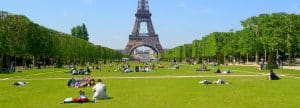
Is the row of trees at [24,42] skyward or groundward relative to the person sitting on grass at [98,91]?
skyward

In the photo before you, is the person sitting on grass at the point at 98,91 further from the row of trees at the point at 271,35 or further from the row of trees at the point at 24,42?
the row of trees at the point at 271,35

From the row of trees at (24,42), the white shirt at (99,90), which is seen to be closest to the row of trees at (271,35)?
the row of trees at (24,42)

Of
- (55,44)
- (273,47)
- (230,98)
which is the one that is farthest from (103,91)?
(55,44)

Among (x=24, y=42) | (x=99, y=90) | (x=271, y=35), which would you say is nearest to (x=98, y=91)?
(x=99, y=90)

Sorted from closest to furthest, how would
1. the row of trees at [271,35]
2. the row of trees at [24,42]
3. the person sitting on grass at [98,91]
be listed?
the person sitting on grass at [98,91] < the row of trees at [24,42] < the row of trees at [271,35]

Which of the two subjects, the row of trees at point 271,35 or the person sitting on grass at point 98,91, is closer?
the person sitting on grass at point 98,91

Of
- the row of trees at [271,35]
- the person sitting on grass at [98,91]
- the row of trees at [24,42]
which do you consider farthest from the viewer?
the row of trees at [271,35]

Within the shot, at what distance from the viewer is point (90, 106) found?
2527cm

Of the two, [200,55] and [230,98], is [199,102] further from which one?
[200,55]

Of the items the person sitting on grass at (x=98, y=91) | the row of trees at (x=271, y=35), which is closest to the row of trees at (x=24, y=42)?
the row of trees at (x=271, y=35)

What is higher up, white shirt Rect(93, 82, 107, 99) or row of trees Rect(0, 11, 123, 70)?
row of trees Rect(0, 11, 123, 70)

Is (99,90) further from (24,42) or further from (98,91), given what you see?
(24,42)

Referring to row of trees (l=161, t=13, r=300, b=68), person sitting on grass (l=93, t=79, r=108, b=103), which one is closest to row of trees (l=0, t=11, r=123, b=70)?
row of trees (l=161, t=13, r=300, b=68)

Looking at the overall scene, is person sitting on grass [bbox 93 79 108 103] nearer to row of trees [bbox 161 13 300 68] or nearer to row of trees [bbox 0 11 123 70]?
row of trees [bbox 0 11 123 70]
